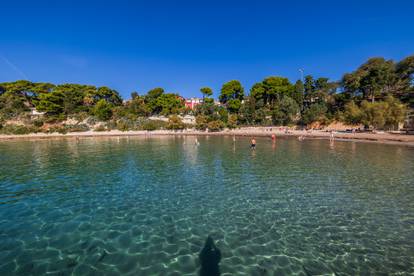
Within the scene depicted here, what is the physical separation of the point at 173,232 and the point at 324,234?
16.9ft

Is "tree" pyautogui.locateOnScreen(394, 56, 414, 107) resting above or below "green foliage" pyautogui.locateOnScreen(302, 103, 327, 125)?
above

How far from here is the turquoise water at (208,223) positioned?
5.47 meters

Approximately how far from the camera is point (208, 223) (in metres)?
7.66

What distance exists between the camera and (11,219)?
8.06 m

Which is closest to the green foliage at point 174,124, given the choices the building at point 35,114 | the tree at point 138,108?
the tree at point 138,108

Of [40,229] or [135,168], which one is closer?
[40,229]

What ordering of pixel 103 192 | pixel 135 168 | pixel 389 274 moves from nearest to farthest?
1. pixel 389 274
2. pixel 103 192
3. pixel 135 168

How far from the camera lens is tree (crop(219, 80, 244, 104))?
249 ft

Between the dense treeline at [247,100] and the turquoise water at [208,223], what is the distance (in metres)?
43.8

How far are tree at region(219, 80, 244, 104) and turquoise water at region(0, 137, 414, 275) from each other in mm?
64775

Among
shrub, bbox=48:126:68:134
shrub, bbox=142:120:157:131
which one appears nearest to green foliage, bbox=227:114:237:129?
shrub, bbox=142:120:157:131

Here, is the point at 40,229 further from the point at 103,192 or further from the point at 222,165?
the point at 222,165

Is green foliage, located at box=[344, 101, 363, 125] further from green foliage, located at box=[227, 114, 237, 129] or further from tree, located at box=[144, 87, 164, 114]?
tree, located at box=[144, 87, 164, 114]

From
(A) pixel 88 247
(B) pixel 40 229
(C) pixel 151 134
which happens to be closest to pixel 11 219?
(B) pixel 40 229
